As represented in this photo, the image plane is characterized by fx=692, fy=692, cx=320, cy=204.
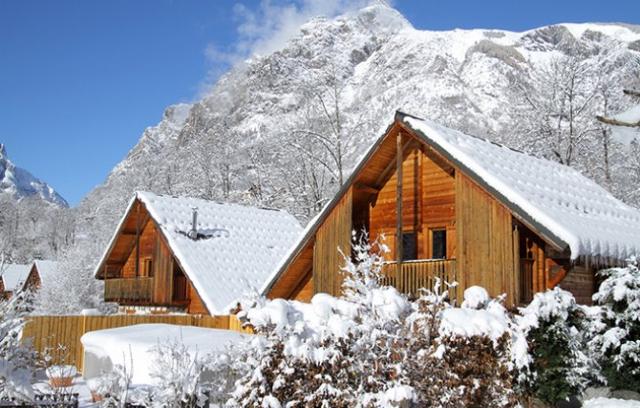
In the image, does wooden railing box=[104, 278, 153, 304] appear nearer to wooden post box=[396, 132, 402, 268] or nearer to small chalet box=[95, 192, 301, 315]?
small chalet box=[95, 192, 301, 315]

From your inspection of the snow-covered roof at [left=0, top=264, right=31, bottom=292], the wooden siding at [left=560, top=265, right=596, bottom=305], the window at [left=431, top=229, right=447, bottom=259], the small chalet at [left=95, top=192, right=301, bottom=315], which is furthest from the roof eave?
the snow-covered roof at [left=0, top=264, right=31, bottom=292]

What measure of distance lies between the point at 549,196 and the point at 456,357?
8.48 metres

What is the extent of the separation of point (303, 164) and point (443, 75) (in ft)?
205

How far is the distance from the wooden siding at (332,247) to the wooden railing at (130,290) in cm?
1141

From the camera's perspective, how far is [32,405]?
28.8ft

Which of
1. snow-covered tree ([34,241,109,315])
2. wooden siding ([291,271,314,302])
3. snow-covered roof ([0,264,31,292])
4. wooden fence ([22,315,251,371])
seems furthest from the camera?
snow-covered roof ([0,264,31,292])

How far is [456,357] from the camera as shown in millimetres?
8734

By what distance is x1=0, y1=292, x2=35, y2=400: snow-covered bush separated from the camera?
26.0 ft

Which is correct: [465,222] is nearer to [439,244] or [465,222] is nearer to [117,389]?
[439,244]

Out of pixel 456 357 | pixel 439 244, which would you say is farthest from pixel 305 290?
pixel 456 357

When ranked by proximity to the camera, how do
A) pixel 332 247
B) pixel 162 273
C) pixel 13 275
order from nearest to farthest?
pixel 332 247, pixel 162 273, pixel 13 275

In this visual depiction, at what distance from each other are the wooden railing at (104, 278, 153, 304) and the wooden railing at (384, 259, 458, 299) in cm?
1425

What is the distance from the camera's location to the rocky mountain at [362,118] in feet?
111

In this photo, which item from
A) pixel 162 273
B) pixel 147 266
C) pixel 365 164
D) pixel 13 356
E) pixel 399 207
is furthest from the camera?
pixel 147 266
